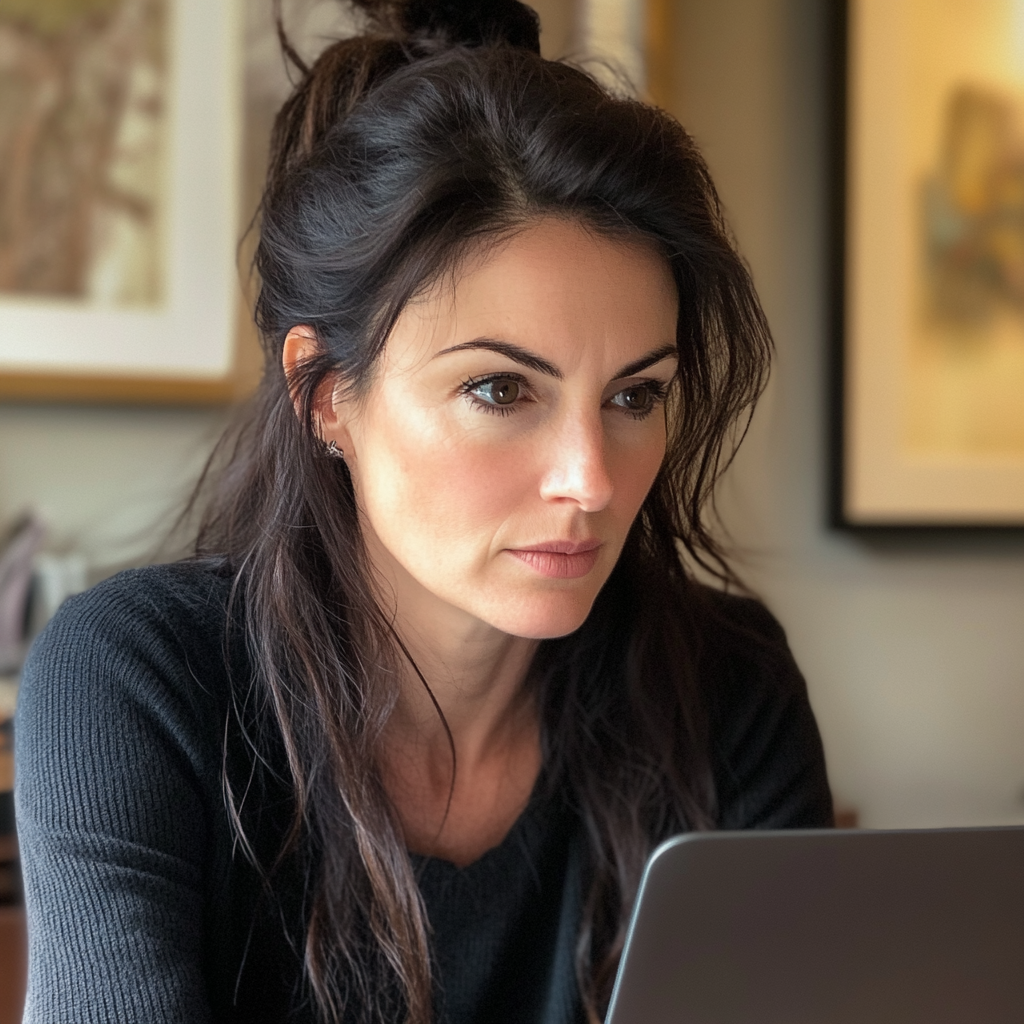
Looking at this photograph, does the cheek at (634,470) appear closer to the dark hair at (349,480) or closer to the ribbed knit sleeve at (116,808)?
the dark hair at (349,480)

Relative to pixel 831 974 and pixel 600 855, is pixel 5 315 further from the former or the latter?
pixel 831 974

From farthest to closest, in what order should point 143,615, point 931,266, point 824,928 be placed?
point 931,266 < point 143,615 < point 824,928

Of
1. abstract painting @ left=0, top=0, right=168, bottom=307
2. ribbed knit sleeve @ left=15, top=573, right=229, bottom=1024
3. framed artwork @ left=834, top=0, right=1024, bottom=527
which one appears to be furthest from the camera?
framed artwork @ left=834, top=0, right=1024, bottom=527

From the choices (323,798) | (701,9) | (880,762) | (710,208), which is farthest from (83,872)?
(701,9)

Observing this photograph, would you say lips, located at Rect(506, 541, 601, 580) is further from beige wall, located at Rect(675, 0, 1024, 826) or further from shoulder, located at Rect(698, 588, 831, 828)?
beige wall, located at Rect(675, 0, 1024, 826)

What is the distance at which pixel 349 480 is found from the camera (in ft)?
3.02

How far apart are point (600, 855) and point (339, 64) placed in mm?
722

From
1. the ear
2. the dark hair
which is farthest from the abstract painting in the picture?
the ear

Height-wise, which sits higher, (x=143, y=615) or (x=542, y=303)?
(x=542, y=303)

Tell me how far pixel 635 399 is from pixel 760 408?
2.86 feet

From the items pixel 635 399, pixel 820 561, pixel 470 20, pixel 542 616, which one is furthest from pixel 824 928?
pixel 820 561

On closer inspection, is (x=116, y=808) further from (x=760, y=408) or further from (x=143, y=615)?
(x=760, y=408)

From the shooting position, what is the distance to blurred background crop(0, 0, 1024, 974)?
143 cm

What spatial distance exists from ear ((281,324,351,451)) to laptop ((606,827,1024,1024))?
0.47 meters
